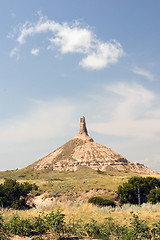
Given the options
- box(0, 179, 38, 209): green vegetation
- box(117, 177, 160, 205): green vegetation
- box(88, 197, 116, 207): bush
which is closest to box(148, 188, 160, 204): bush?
box(117, 177, 160, 205): green vegetation

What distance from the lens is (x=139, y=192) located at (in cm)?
3638

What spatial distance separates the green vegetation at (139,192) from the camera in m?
34.9

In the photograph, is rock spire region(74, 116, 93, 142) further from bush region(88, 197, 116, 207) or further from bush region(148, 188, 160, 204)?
bush region(148, 188, 160, 204)

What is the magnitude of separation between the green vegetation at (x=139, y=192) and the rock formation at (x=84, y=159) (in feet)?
300

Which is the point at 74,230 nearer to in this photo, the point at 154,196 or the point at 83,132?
the point at 154,196

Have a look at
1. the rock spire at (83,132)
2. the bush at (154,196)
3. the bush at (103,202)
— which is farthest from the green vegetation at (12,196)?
the rock spire at (83,132)

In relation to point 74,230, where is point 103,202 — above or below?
below

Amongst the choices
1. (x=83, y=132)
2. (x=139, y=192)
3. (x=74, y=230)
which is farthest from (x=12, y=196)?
(x=83, y=132)

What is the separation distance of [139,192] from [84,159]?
106 meters

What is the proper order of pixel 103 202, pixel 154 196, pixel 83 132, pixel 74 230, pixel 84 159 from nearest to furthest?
pixel 74 230 < pixel 103 202 < pixel 154 196 < pixel 84 159 < pixel 83 132

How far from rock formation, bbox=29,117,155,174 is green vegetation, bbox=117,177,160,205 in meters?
91.5

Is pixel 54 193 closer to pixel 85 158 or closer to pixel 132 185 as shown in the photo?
pixel 132 185

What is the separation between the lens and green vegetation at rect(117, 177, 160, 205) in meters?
34.9

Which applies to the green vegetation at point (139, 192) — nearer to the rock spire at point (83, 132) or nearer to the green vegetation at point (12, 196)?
the green vegetation at point (12, 196)
